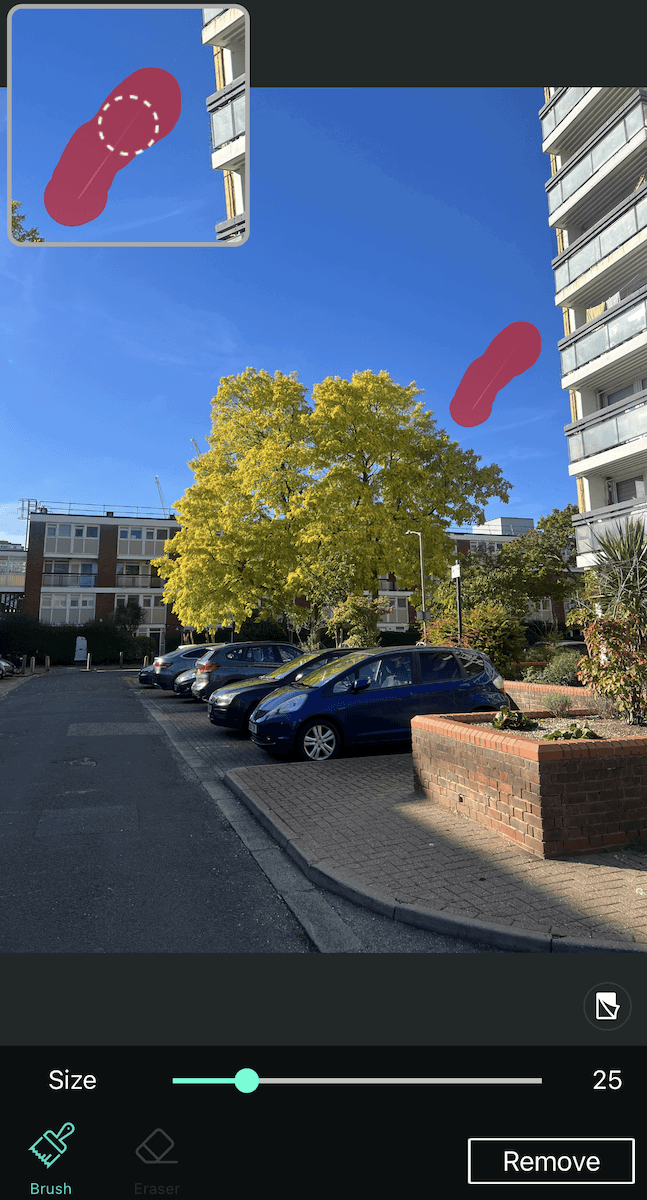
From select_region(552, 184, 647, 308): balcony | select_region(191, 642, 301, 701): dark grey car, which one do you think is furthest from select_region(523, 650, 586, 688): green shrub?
select_region(552, 184, 647, 308): balcony

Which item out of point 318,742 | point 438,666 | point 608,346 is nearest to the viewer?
point 318,742

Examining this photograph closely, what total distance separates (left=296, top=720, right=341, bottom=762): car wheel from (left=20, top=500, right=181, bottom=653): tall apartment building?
144 feet

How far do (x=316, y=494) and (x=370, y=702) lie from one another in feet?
34.9

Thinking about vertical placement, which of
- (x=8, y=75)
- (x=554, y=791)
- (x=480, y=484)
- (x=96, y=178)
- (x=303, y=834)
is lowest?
(x=303, y=834)

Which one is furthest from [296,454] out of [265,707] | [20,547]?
[20,547]

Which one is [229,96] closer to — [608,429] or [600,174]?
[608,429]

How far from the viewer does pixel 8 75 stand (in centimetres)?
147
